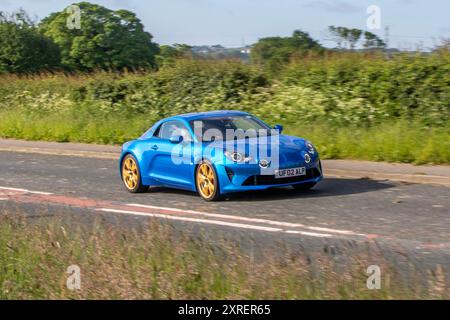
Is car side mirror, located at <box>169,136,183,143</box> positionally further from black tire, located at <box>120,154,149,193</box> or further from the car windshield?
black tire, located at <box>120,154,149,193</box>

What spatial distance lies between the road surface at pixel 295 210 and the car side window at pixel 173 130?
1.00 metres

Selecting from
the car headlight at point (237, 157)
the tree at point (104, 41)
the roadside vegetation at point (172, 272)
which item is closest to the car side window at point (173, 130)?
the car headlight at point (237, 157)

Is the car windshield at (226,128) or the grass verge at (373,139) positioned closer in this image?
the car windshield at (226,128)

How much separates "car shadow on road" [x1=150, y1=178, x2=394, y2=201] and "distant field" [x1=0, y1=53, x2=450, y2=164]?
205 centimetres

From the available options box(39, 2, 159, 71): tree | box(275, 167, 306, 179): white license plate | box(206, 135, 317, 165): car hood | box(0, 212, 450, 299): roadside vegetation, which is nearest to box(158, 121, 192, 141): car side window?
box(206, 135, 317, 165): car hood

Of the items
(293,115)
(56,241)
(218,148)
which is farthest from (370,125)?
(56,241)

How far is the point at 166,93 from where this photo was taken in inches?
1032

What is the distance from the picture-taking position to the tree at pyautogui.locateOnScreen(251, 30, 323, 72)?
2366 centimetres

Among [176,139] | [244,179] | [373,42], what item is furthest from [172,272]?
[373,42]

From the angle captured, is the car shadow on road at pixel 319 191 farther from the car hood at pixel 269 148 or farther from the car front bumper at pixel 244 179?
the car hood at pixel 269 148

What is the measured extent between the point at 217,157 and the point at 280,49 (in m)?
12.9

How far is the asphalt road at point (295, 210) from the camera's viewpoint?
10086 mm

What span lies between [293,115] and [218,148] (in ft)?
26.8
